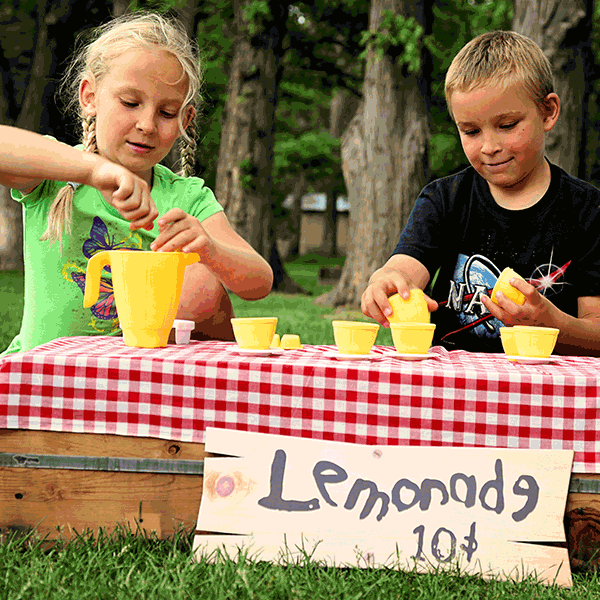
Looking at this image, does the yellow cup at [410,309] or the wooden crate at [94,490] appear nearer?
the wooden crate at [94,490]

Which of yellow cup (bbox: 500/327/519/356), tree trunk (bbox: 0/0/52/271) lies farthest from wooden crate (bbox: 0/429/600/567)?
tree trunk (bbox: 0/0/52/271)

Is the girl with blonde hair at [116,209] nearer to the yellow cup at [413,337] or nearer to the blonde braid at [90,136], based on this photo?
the blonde braid at [90,136]

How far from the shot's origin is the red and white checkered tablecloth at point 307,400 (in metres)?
1.94

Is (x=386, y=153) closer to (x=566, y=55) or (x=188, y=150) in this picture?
(x=566, y=55)

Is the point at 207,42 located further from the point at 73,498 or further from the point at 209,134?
the point at 73,498

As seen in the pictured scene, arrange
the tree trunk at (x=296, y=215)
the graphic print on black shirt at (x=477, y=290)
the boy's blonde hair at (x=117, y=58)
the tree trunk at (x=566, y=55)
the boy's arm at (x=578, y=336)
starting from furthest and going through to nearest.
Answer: the tree trunk at (x=296, y=215) < the tree trunk at (x=566, y=55) < the graphic print on black shirt at (x=477, y=290) < the boy's blonde hair at (x=117, y=58) < the boy's arm at (x=578, y=336)

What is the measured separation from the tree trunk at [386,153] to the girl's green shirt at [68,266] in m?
7.54

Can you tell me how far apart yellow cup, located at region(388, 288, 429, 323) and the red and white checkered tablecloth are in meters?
0.37

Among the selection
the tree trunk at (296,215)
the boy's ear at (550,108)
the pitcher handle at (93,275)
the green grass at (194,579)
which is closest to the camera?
the green grass at (194,579)

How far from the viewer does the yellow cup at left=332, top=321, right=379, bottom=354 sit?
2.09m

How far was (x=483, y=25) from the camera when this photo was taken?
14.1 m

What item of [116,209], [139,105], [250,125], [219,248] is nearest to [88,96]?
[139,105]

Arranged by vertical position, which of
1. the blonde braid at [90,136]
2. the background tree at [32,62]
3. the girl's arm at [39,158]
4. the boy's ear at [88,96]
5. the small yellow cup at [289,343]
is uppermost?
the background tree at [32,62]

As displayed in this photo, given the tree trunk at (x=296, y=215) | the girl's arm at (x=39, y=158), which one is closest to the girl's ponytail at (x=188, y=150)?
the girl's arm at (x=39, y=158)
